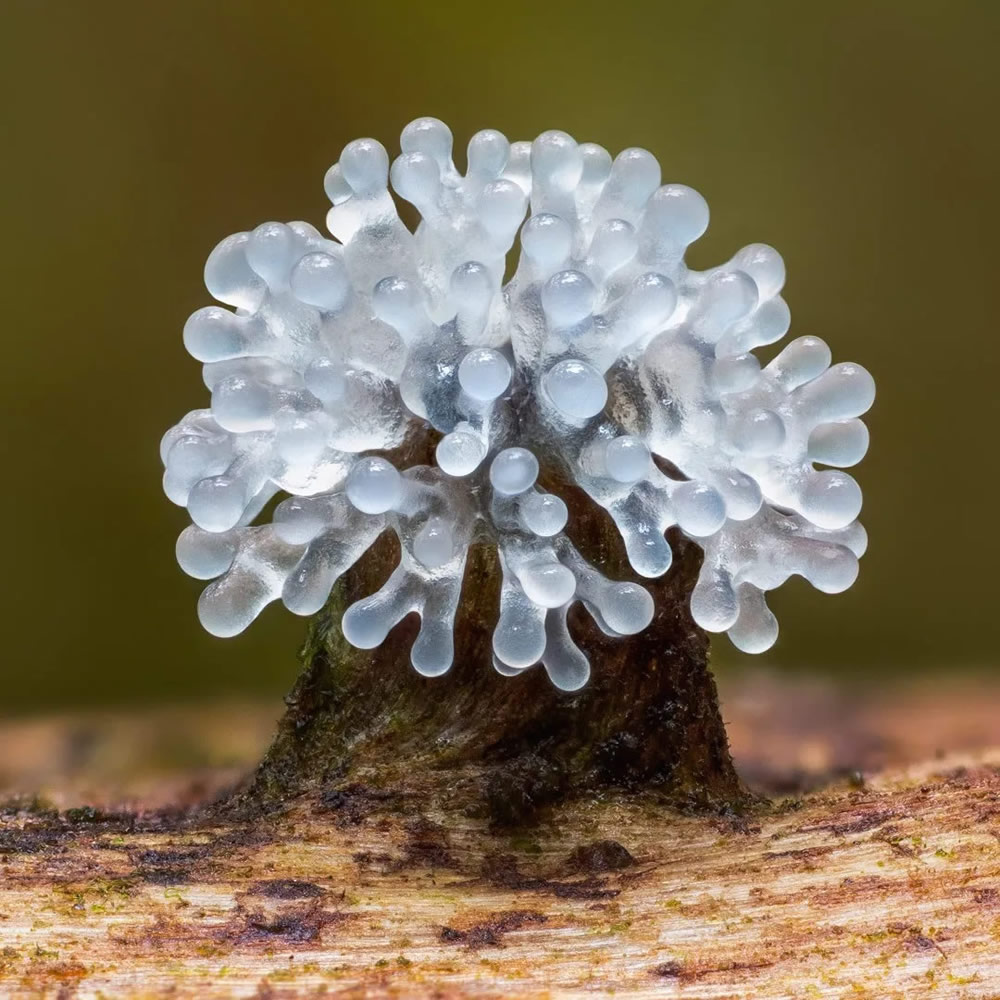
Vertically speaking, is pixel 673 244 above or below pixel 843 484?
above

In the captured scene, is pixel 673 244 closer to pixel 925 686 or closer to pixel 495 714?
pixel 495 714

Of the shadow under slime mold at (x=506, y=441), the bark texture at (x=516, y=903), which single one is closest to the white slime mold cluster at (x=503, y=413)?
the shadow under slime mold at (x=506, y=441)

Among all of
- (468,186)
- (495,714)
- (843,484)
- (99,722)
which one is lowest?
(495,714)

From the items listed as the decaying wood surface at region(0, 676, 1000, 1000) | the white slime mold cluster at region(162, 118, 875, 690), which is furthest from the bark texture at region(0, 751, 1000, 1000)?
the white slime mold cluster at region(162, 118, 875, 690)

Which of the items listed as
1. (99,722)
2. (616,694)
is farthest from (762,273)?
(99,722)

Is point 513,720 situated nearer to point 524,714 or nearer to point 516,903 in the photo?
point 524,714
